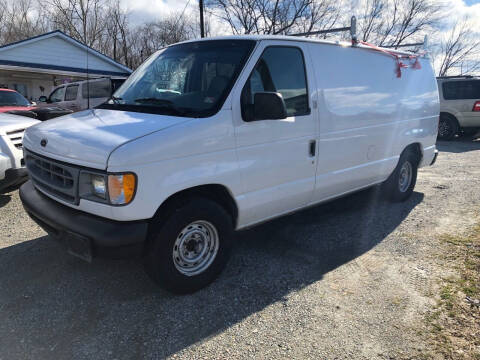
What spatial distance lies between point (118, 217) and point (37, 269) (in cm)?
156

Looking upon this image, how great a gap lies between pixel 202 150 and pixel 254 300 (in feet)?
4.35

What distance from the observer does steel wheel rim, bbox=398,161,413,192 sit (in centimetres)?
559

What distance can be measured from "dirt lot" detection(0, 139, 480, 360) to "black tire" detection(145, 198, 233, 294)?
0.16 m

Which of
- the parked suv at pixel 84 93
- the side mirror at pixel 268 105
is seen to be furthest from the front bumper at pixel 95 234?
the parked suv at pixel 84 93

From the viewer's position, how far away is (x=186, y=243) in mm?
3062

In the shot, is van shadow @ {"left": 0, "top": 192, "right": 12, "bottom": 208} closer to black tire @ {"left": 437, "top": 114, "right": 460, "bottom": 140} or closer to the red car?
the red car

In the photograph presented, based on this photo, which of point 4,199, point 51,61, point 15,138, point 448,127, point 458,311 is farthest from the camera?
point 51,61

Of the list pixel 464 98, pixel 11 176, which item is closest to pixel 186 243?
pixel 11 176

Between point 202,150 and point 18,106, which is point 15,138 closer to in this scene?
point 202,150

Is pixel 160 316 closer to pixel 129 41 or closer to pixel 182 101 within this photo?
pixel 182 101

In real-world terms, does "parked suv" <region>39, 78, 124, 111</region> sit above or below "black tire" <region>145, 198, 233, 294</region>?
above

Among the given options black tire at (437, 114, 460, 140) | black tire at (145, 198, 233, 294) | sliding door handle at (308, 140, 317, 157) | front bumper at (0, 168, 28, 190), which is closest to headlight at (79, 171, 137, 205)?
black tire at (145, 198, 233, 294)

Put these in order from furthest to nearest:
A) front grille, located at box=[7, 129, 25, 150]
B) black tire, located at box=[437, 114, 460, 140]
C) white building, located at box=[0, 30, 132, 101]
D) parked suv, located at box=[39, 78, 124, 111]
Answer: white building, located at box=[0, 30, 132, 101] < black tire, located at box=[437, 114, 460, 140] < parked suv, located at box=[39, 78, 124, 111] < front grille, located at box=[7, 129, 25, 150]

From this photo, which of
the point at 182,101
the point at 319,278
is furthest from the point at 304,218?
the point at 182,101
